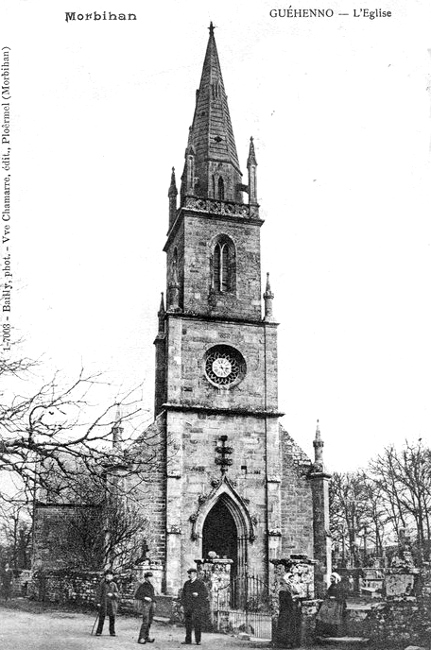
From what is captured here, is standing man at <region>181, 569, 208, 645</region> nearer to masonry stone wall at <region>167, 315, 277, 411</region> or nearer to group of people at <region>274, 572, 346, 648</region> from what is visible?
group of people at <region>274, 572, 346, 648</region>

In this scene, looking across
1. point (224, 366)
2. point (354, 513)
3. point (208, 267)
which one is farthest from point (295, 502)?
point (354, 513)

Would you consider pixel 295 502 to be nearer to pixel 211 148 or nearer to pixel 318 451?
pixel 318 451

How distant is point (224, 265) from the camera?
30922 millimetres

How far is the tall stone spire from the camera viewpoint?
3147 cm

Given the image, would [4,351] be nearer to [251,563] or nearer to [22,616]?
[22,616]

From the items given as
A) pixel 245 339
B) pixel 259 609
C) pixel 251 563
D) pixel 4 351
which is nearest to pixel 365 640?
pixel 4 351

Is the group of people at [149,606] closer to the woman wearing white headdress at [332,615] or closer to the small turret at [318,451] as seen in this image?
the woman wearing white headdress at [332,615]

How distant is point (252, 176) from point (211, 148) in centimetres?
208

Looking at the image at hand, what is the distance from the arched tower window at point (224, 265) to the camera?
3055 centimetres

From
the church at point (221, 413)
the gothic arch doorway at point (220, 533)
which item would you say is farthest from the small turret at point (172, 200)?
the gothic arch doorway at point (220, 533)

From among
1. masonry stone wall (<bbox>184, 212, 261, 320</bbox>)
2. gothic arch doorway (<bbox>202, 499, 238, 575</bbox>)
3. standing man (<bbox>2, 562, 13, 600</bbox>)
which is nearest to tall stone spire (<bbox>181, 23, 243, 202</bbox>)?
masonry stone wall (<bbox>184, 212, 261, 320</bbox>)

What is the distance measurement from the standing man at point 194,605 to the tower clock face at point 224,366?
42.8 feet

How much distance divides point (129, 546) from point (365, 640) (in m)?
13.9

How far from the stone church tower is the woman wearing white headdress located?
12228mm
